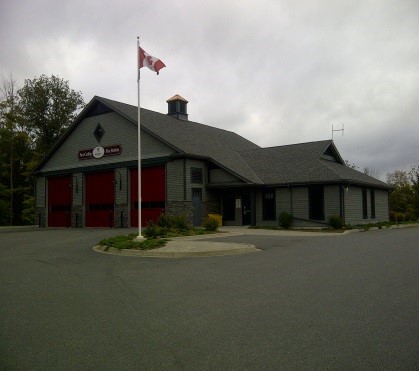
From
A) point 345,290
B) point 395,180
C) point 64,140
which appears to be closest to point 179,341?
point 345,290

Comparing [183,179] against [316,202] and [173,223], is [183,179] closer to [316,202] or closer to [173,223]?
[173,223]

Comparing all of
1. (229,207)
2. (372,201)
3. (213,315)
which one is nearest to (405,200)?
(372,201)

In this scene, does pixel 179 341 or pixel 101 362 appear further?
pixel 179 341

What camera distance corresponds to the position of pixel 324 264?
35.6ft

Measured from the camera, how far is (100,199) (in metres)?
30.9

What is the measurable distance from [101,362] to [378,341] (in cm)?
306

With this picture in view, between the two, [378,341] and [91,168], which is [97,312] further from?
[91,168]

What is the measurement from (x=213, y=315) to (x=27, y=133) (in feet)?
162

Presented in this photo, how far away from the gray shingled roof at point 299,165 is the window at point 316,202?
722 millimetres

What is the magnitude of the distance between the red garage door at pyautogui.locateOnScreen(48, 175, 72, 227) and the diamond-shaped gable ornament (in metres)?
A: 4.42

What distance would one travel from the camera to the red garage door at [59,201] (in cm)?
3334

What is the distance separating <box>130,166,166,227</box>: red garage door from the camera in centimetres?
2744

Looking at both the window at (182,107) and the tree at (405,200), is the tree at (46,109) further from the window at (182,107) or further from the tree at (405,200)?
the tree at (405,200)

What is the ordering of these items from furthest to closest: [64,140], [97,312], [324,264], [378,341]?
[64,140], [324,264], [97,312], [378,341]
